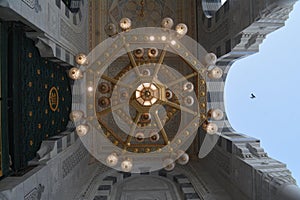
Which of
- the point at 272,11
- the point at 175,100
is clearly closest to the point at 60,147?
the point at 175,100

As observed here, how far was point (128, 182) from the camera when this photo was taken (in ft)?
16.9

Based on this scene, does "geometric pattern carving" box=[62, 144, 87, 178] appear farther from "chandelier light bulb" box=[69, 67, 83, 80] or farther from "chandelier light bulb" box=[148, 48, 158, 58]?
"chandelier light bulb" box=[148, 48, 158, 58]

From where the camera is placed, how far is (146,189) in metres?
4.83

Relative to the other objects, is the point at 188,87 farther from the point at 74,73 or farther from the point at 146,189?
the point at 146,189

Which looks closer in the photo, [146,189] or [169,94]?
[169,94]

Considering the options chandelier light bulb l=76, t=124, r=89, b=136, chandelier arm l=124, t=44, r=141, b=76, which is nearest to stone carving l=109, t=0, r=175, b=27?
chandelier arm l=124, t=44, r=141, b=76

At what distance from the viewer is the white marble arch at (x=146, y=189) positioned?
456cm

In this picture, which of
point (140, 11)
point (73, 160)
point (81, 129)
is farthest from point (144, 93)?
point (140, 11)

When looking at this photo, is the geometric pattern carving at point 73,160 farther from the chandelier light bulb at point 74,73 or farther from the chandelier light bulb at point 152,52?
the chandelier light bulb at point 152,52

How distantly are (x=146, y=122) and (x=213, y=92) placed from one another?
2792 millimetres

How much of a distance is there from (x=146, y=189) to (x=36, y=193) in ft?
7.11

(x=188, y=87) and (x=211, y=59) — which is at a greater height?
(x=211, y=59)

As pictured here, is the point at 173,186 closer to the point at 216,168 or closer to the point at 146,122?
the point at 216,168

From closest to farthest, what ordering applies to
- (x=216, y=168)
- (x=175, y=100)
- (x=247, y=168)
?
(x=175, y=100) → (x=247, y=168) → (x=216, y=168)
